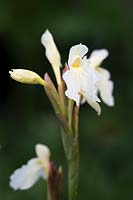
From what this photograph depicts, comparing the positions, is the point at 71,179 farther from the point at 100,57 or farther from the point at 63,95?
the point at 100,57

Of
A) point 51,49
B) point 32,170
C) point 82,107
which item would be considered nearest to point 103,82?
point 51,49

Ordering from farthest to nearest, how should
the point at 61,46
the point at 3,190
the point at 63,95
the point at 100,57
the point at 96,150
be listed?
the point at 61,46, the point at 96,150, the point at 3,190, the point at 100,57, the point at 63,95

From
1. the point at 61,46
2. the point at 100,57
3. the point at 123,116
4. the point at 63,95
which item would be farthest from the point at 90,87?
the point at 61,46

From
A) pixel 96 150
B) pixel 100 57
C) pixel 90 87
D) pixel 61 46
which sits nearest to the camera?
pixel 90 87

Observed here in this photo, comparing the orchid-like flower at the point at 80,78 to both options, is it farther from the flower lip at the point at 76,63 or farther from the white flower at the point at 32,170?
the white flower at the point at 32,170

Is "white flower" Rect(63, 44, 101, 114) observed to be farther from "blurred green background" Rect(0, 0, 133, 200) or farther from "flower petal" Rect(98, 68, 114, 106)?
"blurred green background" Rect(0, 0, 133, 200)

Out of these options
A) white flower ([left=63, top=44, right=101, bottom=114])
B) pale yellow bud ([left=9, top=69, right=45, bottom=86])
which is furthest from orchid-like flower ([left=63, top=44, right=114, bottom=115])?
pale yellow bud ([left=9, top=69, right=45, bottom=86])

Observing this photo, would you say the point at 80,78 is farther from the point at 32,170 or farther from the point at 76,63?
the point at 32,170
